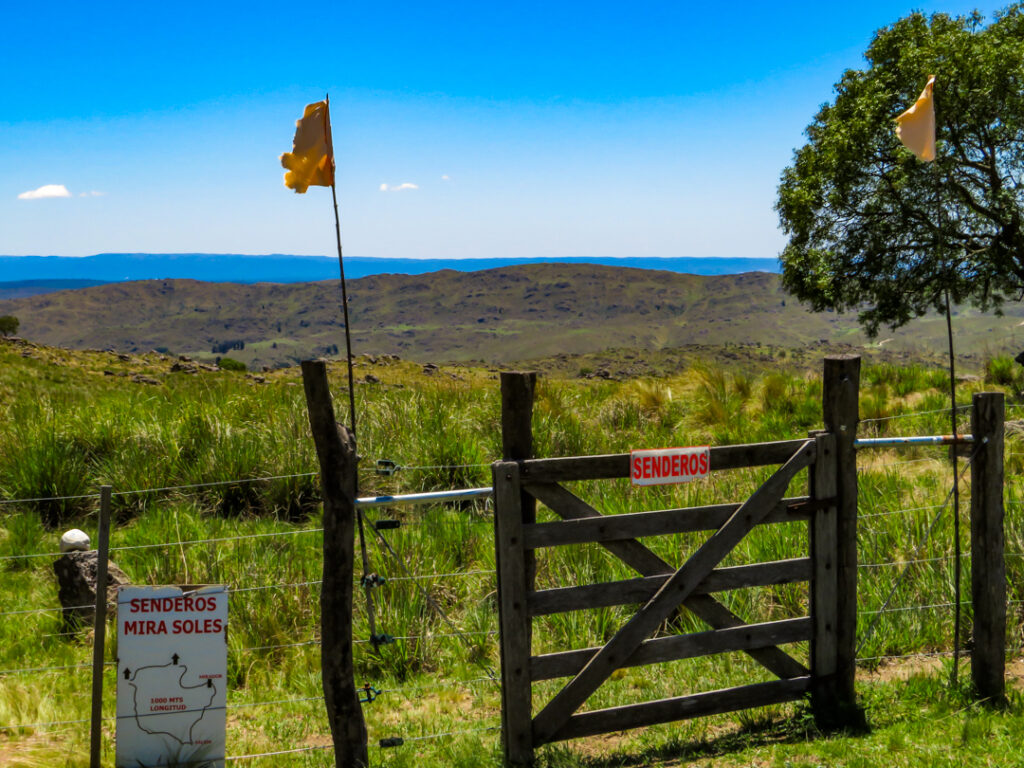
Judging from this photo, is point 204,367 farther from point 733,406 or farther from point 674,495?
point 674,495

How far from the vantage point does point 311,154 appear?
456 cm

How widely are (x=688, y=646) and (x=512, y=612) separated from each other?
108cm

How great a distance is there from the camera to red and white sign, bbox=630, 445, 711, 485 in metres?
4.55

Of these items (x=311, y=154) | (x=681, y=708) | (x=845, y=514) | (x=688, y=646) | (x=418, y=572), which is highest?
(x=311, y=154)

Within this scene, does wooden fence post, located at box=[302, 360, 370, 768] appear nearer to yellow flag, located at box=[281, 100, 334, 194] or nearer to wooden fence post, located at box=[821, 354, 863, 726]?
yellow flag, located at box=[281, 100, 334, 194]

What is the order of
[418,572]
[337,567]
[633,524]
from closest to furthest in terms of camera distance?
[337,567] < [633,524] < [418,572]

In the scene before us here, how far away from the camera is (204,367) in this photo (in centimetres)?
2739

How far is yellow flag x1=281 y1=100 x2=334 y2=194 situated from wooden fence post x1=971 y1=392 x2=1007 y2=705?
3.94 metres

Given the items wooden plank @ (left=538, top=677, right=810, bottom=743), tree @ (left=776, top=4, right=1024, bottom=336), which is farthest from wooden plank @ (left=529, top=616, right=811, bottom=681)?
tree @ (left=776, top=4, right=1024, bottom=336)

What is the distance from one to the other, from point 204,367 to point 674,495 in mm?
22198

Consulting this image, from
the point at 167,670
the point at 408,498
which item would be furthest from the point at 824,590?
the point at 167,670

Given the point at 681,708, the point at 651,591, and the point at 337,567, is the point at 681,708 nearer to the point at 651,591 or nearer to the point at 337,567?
the point at 651,591

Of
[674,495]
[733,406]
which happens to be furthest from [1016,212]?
[674,495]

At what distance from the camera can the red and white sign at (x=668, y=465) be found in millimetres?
4547
